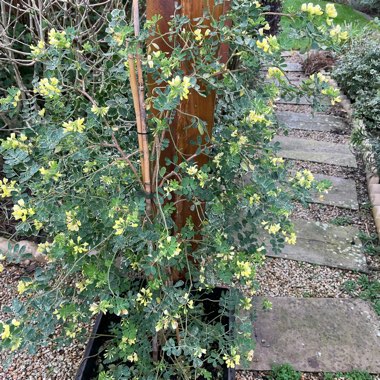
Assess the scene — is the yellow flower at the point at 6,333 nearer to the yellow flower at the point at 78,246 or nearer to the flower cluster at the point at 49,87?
the yellow flower at the point at 78,246

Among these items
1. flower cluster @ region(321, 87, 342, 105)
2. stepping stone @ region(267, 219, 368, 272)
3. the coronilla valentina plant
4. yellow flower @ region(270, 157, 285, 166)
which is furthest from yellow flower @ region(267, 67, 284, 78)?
stepping stone @ region(267, 219, 368, 272)

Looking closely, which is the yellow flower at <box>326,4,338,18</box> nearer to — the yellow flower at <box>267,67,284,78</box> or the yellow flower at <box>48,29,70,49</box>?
the yellow flower at <box>267,67,284,78</box>

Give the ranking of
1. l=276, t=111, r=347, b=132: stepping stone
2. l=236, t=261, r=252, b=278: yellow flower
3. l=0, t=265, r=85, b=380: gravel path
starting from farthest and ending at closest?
1. l=276, t=111, r=347, b=132: stepping stone
2. l=0, t=265, r=85, b=380: gravel path
3. l=236, t=261, r=252, b=278: yellow flower

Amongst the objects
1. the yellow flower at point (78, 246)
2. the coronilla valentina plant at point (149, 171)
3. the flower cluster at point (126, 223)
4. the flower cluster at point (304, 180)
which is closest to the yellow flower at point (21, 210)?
the coronilla valentina plant at point (149, 171)

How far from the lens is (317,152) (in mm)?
3891

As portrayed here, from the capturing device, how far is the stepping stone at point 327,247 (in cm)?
254

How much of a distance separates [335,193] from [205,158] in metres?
2.16

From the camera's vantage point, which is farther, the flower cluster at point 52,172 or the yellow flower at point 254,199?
the yellow flower at point 254,199

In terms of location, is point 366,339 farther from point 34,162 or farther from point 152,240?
point 34,162

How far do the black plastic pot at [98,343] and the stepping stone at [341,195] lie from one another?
5.41 feet

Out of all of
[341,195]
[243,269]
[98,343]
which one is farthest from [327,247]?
[98,343]

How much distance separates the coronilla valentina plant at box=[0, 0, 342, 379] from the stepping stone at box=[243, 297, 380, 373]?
0.58 metres

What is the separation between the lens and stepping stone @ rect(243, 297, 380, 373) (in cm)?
187

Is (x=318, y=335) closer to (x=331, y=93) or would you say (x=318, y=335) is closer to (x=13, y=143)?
(x=331, y=93)
